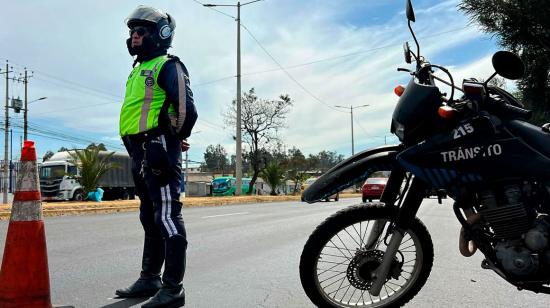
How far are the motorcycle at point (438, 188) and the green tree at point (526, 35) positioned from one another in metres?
3.59

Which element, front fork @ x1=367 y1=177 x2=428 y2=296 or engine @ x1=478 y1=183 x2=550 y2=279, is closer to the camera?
engine @ x1=478 y1=183 x2=550 y2=279

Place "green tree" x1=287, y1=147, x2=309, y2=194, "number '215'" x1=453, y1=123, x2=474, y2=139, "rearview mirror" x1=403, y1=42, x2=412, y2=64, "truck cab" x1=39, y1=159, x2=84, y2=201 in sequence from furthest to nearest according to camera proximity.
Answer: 1. "green tree" x1=287, y1=147, x2=309, y2=194
2. "truck cab" x1=39, y1=159, x2=84, y2=201
3. "rearview mirror" x1=403, y1=42, x2=412, y2=64
4. "number '215'" x1=453, y1=123, x2=474, y2=139

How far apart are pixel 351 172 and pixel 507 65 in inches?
40.1

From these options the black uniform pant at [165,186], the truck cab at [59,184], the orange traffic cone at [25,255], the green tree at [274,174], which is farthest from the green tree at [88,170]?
the orange traffic cone at [25,255]

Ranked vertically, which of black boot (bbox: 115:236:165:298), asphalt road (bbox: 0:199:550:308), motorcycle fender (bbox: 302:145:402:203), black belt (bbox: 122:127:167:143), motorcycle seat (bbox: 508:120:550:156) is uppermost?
black belt (bbox: 122:127:167:143)

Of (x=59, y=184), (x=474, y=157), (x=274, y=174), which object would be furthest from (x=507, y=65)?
(x=274, y=174)

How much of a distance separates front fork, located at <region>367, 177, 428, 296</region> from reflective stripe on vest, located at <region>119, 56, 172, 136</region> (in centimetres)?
172

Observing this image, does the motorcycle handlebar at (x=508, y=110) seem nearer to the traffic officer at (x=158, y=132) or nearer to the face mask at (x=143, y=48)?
the traffic officer at (x=158, y=132)

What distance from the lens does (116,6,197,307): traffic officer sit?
3373 mm

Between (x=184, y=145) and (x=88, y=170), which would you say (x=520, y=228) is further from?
(x=88, y=170)

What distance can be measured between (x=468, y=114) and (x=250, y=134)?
1744 inches

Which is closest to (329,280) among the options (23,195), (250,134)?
(23,195)

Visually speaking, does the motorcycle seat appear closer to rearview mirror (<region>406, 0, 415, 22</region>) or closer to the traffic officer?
rearview mirror (<region>406, 0, 415, 22</region>)

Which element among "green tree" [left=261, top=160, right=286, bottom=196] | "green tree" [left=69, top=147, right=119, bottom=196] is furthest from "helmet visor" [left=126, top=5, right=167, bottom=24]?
"green tree" [left=261, top=160, right=286, bottom=196]
